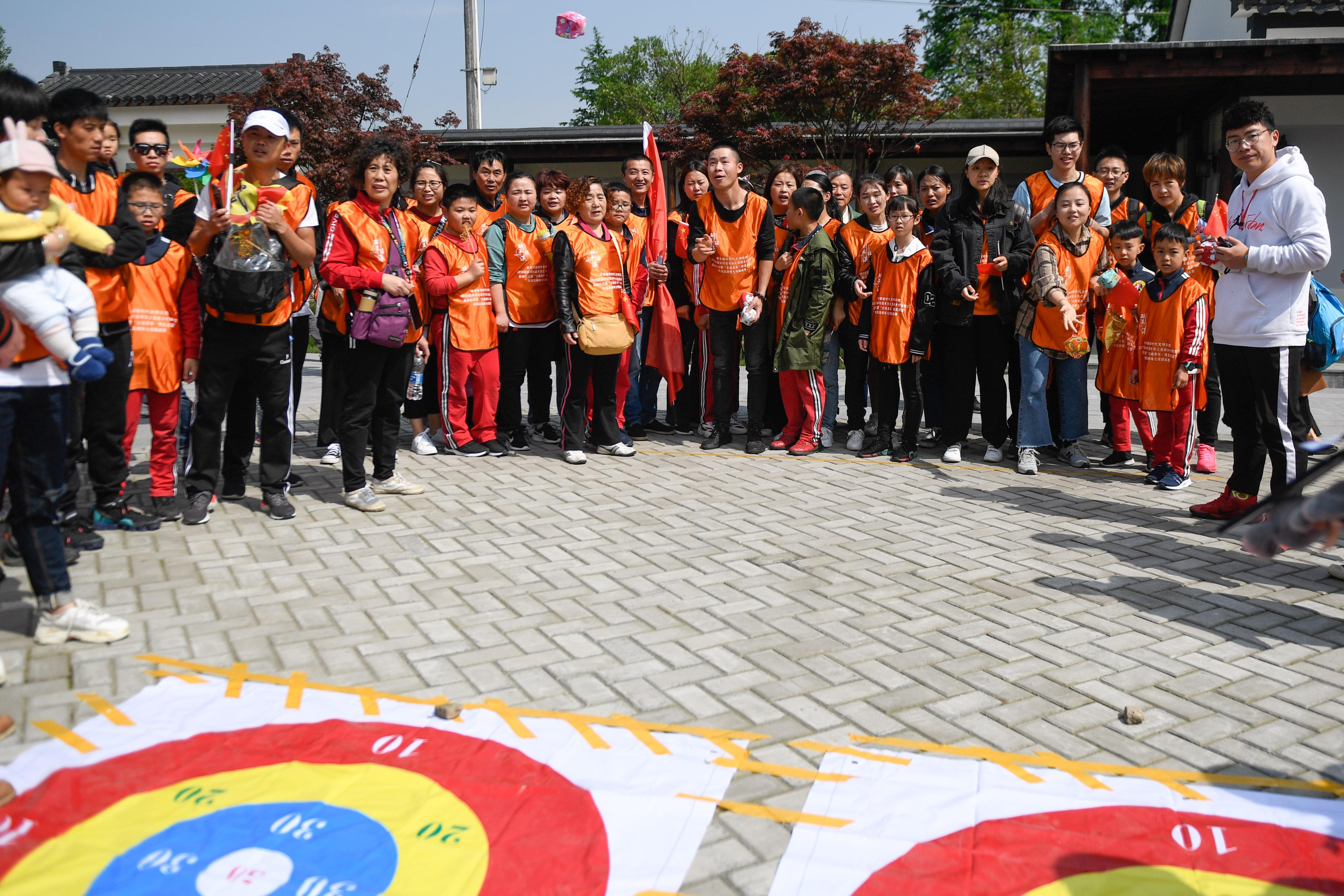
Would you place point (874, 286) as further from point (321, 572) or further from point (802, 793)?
point (802, 793)

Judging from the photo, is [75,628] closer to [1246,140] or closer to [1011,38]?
[1246,140]

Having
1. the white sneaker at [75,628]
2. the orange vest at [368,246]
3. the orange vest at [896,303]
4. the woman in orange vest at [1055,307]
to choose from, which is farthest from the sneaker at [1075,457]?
the white sneaker at [75,628]

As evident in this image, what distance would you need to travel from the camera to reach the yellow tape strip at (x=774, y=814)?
2680 millimetres

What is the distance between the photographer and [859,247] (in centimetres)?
761

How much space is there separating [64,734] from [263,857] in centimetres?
105

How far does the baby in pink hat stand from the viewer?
11.0ft

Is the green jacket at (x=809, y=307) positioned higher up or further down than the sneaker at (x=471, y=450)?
higher up

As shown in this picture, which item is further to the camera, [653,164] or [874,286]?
[653,164]

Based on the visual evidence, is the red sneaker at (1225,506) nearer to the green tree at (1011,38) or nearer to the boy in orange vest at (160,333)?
the boy in orange vest at (160,333)

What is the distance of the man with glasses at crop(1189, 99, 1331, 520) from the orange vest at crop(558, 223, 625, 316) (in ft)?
12.6

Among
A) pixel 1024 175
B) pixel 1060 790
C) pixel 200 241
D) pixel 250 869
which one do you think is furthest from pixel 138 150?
pixel 1024 175

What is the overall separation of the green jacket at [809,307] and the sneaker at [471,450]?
2.30 metres

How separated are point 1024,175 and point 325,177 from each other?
13.5 metres

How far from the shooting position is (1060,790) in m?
2.82
